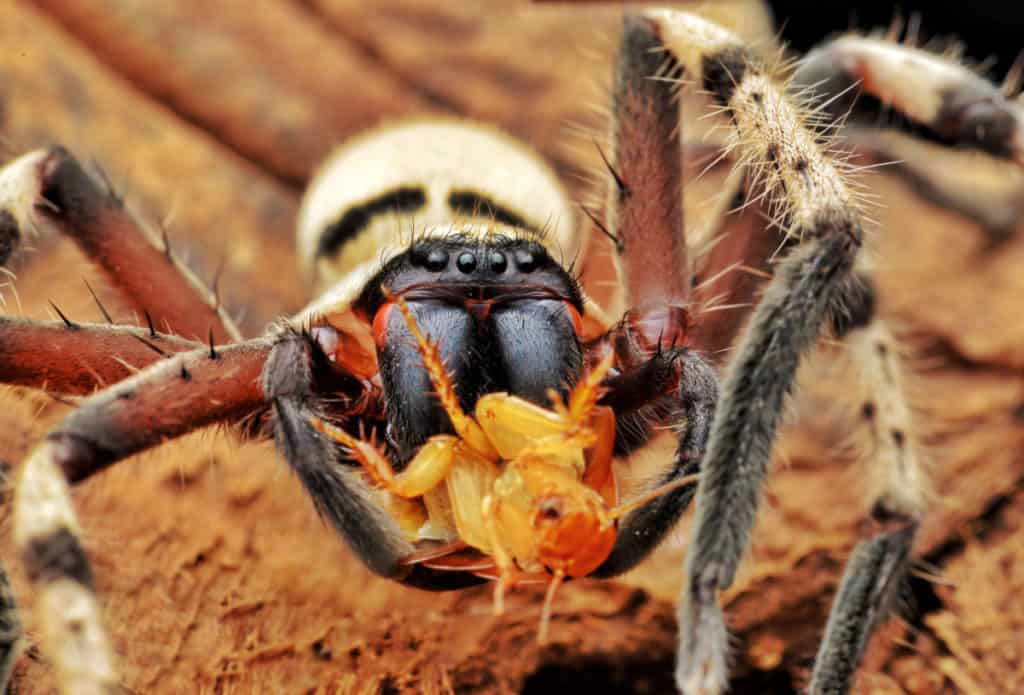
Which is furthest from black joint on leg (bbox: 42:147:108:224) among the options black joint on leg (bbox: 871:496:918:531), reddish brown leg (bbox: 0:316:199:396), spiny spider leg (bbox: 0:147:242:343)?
black joint on leg (bbox: 871:496:918:531)

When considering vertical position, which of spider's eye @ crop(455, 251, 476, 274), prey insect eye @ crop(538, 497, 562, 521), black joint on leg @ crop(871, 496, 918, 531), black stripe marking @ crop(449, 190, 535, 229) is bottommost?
black joint on leg @ crop(871, 496, 918, 531)

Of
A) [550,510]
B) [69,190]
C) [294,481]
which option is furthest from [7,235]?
[550,510]

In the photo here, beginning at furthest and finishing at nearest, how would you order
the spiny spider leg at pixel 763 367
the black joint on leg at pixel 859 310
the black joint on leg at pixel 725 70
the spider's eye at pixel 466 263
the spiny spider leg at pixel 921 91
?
the black joint on leg at pixel 859 310
the spiny spider leg at pixel 921 91
the black joint on leg at pixel 725 70
the spider's eye at pixel 466 263
the spiny spider leg at pixel 763 367

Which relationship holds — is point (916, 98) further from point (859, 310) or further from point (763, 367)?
point (763, 367)

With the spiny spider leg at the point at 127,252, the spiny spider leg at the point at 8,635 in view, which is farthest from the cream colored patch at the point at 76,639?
the spiny spider leg at the point at 127,252

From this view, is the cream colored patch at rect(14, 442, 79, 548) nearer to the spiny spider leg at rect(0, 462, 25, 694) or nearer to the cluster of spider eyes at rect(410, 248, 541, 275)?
the spiny spider leg at rect(0, 462, 25, 694)

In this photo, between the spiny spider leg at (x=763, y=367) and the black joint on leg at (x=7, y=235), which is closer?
the spiny spider leg at (x=763, y=367)

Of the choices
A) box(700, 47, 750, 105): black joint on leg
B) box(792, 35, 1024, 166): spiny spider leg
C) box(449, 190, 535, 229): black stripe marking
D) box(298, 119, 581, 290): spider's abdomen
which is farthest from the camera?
box(298, 119, 581, 290): spider's abdomen

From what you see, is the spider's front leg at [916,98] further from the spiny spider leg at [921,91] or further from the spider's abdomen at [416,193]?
the spider's abdomen at [416,193]
